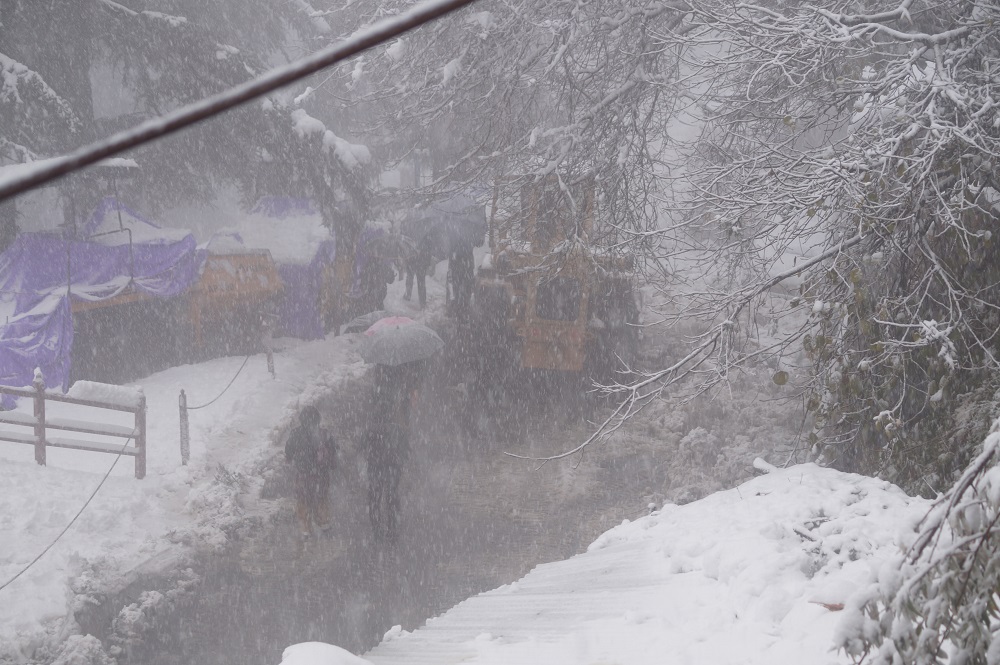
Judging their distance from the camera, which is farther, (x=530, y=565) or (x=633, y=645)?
(x=530, y=565)

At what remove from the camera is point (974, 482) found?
1.93 m

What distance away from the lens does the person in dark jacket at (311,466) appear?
7824mm

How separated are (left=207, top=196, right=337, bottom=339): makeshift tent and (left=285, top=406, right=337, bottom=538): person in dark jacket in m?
8.15

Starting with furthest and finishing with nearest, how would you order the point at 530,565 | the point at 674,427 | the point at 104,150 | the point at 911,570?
the point at 674,427
the point at 530,565
the point at 911,570
the point at 104,150

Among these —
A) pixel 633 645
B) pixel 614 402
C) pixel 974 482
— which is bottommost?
pixel 633 645

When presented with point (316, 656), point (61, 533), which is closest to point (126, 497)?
point (61, 533)

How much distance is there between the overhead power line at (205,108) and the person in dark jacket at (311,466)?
22.8 feet

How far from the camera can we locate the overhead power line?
97cm

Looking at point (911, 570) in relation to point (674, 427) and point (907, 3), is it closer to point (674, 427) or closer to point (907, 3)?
point (907, 3)

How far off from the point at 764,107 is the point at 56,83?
41.8ft

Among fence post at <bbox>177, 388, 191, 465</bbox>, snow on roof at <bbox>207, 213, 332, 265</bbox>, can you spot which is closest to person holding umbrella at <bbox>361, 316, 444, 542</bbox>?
fence post at <bbox>177, 388, 191, 465</bbox>

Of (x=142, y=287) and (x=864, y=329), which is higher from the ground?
(x=142, y=287)

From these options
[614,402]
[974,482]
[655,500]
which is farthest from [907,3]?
[614,402]

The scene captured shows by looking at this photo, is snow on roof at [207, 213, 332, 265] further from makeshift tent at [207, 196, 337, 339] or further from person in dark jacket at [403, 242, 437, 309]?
person in dark jacket at [403, 242, 437, 309]
